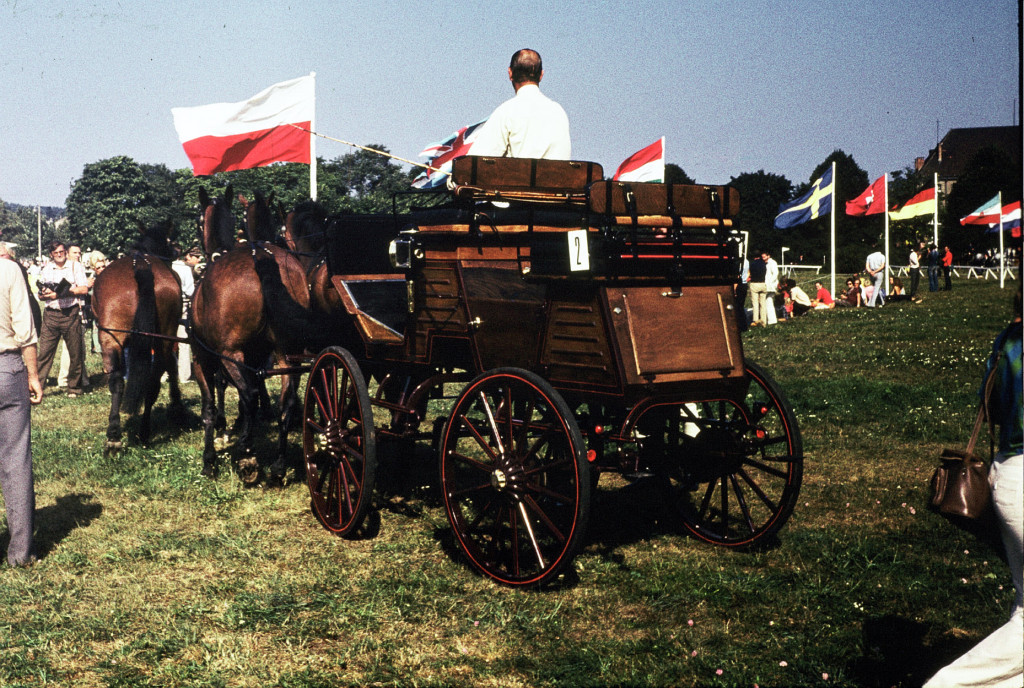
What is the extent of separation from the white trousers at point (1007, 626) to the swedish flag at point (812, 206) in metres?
24.0

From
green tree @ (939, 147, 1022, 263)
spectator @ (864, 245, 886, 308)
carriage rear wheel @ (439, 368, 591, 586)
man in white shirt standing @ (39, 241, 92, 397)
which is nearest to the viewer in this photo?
carriage rear wheel @ (439, 368, 591, 586)

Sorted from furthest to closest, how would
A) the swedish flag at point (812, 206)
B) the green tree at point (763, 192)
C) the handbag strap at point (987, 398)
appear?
the green tree at point (763, 192) → the swedish flag at point (812, 206) → the handbag strap at point (987, 398)

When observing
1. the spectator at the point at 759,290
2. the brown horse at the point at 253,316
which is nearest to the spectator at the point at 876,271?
the spectator at the point at 759,290

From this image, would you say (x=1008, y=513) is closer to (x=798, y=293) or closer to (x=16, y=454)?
(x=16, y=454)

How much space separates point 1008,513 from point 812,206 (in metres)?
25.2

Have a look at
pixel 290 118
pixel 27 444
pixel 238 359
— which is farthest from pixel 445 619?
pixel 290 118

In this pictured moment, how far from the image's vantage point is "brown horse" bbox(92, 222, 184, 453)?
930cm

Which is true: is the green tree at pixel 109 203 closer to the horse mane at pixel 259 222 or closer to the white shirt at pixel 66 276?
the white shirt at pixel 66 276

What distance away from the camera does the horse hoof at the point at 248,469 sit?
24.5 ft

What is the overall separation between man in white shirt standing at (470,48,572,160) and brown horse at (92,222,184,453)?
506 cm

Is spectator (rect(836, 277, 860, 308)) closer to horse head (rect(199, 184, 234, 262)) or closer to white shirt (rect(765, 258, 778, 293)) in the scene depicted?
white shirt (rect(765, 258, 778, 293))

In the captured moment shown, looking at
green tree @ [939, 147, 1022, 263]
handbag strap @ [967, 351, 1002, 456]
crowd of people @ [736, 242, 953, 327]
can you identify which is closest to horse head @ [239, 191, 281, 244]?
handbag strap @ [967, 351, 1002, 456]

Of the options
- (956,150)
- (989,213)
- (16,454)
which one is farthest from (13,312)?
(956,150)

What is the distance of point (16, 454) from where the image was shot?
Result: 215 inches
